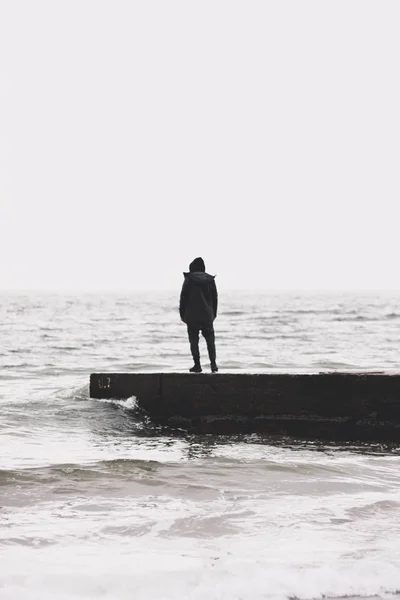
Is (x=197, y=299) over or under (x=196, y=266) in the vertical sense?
under

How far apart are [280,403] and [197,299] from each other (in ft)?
5.97

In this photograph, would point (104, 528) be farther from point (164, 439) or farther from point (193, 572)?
point (164, 439)

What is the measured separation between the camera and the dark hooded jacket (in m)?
11.5

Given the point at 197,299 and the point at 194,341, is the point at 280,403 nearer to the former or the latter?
the point at 194,341

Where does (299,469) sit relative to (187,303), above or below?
below

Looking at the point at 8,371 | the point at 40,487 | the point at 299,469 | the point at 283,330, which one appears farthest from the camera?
the point at 283,330

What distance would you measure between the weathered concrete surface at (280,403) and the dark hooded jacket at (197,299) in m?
0.78

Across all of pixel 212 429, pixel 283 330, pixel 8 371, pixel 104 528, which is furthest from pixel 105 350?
pixel 104 528

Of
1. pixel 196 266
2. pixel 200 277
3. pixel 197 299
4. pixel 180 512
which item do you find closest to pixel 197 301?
pixel 197 299

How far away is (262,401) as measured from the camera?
432 inches

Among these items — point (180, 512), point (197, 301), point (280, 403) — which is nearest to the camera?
point (180, 512)

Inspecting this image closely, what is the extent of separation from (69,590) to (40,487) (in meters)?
2.99

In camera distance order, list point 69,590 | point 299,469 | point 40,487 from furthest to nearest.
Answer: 1. point 299,469
2. point 40,487
3. point 69,590

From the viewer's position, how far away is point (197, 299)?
11492 millimetres
